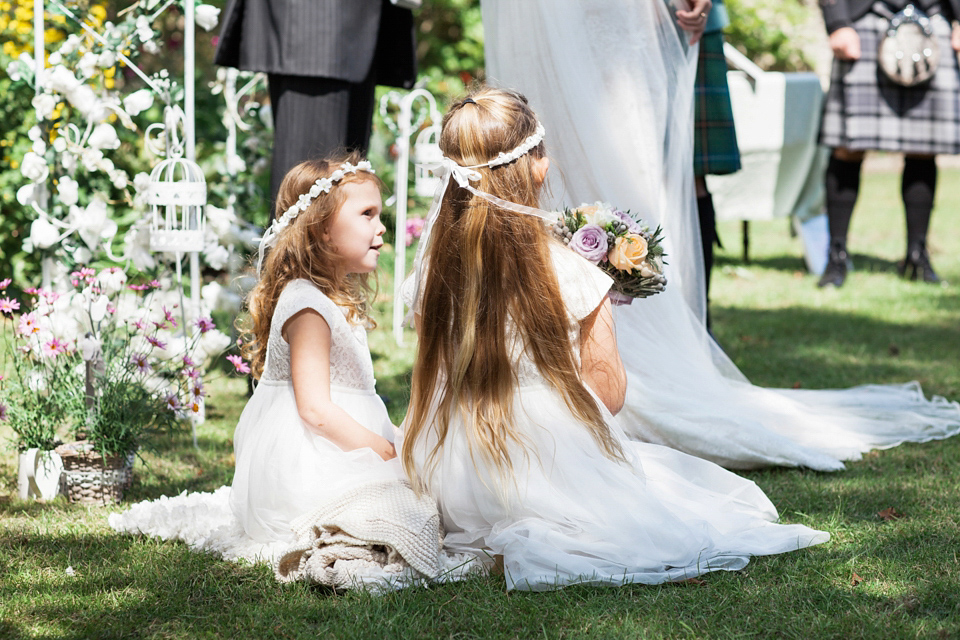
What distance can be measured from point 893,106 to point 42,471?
473 cm

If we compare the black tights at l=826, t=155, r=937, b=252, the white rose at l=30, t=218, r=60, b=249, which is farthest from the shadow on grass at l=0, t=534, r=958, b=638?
the black tights at l=826, t=155, r=937, b=252

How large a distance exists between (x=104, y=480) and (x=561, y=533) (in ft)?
4.17

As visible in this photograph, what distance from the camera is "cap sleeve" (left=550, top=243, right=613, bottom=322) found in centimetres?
218

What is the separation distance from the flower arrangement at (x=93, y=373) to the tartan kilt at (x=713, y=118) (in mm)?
1831

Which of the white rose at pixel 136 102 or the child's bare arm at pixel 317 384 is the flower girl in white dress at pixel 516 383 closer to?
the child's bare arm at pixel 317 384

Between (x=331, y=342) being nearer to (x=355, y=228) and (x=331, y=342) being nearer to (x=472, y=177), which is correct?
(x=355, y=228)

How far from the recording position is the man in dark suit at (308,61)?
10.6 feet

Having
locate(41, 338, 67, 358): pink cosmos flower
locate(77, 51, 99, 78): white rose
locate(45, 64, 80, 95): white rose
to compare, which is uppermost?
locate(77, 51, 99, 78): white rose

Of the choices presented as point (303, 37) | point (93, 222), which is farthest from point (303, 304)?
point (303, 37)

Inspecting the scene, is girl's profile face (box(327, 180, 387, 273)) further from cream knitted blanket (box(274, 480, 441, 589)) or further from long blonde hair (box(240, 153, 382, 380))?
cream knitted blanket (box(274, 480, 441, 589))

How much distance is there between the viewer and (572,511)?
2.12 m

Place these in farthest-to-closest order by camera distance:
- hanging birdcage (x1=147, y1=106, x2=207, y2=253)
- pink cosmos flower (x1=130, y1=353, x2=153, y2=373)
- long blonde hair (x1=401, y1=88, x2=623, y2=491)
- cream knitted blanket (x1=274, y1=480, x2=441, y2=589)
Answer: hanging birdcage (x1=147, y1=106, x2=207, y2=253) → pink cosmos flower (x1=130, y1=353, x2=153, y2=373) → long blonde hair (x1=401, y1=88, x2=623, y2=491) → cream knitted blanket (x1=274, y1=480, x2=441, y2=589)

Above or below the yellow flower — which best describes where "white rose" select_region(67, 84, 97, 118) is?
above

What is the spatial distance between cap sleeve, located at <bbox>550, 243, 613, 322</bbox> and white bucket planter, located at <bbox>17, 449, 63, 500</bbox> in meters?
1.43
